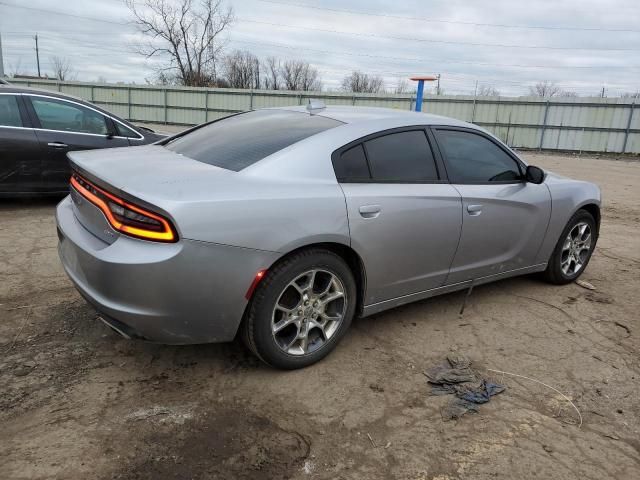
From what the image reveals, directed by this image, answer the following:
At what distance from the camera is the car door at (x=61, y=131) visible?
646 cm

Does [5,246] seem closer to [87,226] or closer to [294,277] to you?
[87,226]

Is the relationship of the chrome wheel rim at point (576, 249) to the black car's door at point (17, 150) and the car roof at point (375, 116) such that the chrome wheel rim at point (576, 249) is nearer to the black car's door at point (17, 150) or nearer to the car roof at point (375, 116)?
the car roof at point (375, 116)

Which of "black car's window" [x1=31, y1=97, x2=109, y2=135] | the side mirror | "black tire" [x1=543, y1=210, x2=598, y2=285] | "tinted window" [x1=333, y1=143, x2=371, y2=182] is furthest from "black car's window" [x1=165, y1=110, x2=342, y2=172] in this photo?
"black car's window" [x1=31, y1=97, x2=109, y2=135]

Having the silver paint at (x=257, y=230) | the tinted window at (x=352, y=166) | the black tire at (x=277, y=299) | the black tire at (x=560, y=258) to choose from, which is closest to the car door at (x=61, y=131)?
the silver paint at (x=257, y=230)

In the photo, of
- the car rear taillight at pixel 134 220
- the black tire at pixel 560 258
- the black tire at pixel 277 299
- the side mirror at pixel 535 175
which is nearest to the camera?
the car rear taillight at pixel 134 220

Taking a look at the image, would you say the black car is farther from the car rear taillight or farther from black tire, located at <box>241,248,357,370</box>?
black tire, located at <box>241,248,357,370</box>

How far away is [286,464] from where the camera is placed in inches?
90.1

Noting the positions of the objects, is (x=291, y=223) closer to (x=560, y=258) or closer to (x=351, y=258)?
(x=351, y=258)

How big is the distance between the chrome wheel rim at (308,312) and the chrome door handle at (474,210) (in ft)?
3.82

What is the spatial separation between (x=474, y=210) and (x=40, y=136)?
5.49 metres

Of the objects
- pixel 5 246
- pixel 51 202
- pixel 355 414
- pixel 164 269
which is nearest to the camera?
pixel 164 269

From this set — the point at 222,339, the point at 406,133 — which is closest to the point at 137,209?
the point at 222,339

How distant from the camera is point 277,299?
9.12 feet

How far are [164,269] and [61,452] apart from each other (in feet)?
3.02
